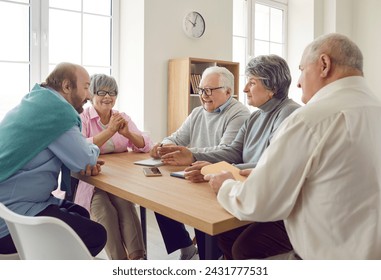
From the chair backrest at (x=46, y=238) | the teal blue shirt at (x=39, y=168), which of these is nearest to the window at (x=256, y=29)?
the teal blue shirt at (x=39, y=168)

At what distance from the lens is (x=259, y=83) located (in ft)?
6.70

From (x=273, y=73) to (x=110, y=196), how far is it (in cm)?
125

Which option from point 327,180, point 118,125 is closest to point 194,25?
point 118,125

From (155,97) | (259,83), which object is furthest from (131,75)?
(259,83)

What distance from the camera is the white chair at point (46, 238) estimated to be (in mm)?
899

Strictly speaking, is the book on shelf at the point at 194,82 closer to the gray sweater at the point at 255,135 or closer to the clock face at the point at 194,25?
the clock face at the point at 194,25

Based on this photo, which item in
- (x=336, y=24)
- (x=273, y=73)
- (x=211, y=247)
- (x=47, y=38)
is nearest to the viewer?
(x=211, y=247)

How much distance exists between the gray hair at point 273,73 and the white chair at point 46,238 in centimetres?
137

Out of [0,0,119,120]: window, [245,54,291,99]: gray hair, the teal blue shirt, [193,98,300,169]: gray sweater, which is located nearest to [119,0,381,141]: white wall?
[0,0,119,120]: window

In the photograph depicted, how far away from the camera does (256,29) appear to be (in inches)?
219

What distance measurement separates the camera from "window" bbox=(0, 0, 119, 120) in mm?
3387

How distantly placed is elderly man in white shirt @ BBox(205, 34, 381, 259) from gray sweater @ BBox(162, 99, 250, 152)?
116 centimetres

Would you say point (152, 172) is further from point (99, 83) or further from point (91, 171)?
point (99, 83)

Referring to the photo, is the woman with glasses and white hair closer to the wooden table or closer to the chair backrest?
the wooden table
